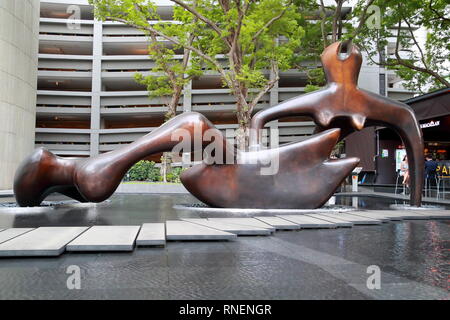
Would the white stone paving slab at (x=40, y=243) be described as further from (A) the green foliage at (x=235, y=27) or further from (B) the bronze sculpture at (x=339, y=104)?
(A) the green foliage at (x=235, y=27)

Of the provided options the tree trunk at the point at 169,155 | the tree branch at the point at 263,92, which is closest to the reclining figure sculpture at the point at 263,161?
the tree branch at the point at 263,92

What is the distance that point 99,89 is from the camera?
38.2m

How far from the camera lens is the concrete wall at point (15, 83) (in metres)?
19.2

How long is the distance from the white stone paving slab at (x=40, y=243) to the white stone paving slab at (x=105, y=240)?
0.10 metres

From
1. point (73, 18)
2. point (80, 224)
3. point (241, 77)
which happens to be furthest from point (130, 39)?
point (80, 224)

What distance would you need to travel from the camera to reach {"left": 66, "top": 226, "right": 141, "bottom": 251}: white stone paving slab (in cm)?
343

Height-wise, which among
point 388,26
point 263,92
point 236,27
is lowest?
point 263,92

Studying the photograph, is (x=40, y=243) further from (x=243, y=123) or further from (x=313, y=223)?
(x=243, y=123)

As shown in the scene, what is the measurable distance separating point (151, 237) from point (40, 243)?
1031 millimetres

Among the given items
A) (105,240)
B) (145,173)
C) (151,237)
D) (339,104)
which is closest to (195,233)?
(151,237)

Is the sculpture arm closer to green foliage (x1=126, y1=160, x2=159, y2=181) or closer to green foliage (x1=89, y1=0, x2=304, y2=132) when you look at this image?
green foliage (x1=89, y1=0, x2=304, y2=132)

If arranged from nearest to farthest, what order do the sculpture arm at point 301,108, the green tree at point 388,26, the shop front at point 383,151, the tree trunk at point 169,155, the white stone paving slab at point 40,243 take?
the white stone paving slab at point 40,243 < the sculpture arm at point 301,108 < the green tree at point 388,26 < the tree trunk at point 169,155 < the shop front at point 383,151

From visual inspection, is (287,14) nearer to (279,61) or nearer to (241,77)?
(279,61)
